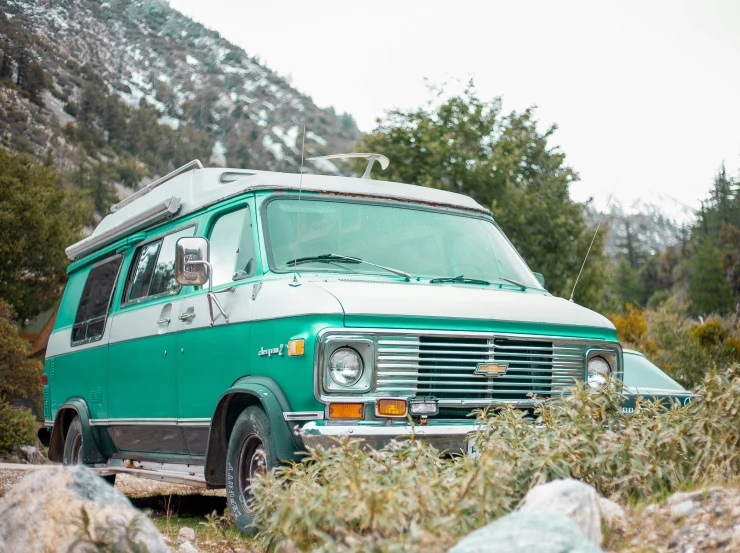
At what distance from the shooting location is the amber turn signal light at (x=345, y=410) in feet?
17.1

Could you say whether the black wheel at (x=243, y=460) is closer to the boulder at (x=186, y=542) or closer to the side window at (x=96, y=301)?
the boulder at (x=186, y=542)

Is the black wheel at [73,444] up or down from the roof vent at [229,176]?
down

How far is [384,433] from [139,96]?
8490 centimetres

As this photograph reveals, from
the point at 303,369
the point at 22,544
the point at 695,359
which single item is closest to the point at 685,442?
the point at 303,369

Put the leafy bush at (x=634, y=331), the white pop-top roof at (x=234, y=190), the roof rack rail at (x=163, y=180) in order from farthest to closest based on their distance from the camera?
the leafy bush at (x=634, y=331) → the roof rack rail at (x=163, y=180) → the white pop-top roof at (x=234, y=190)

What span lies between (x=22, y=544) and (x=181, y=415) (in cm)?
273

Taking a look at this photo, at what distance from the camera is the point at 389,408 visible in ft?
17.3

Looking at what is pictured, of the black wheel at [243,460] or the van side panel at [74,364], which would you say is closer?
the black wheel at [243,460]

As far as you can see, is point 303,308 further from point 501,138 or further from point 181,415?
point 501,138

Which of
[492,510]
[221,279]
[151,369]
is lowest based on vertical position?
[492,510]

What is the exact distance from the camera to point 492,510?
3941 millimetres

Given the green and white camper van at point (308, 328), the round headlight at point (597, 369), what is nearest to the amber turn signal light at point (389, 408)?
the green and white camper van at point (308, 328)

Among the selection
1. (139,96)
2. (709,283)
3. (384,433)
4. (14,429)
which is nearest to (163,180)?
(384,433)

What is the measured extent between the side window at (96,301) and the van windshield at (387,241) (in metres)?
2.77
